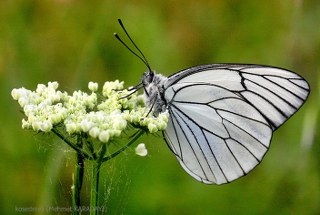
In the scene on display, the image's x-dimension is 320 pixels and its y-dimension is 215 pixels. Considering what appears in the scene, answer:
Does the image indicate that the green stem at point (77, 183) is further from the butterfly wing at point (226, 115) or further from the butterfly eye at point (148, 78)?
the butterfly wing at point (226, 115)

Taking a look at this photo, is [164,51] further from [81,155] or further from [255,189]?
[81,155]

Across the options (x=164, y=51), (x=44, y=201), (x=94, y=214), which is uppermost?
(x=164, y=51)

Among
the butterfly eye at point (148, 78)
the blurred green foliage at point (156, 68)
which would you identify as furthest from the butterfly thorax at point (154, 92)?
the blurred green foliage at point (156, 68)

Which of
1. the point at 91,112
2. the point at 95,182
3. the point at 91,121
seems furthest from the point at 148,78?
the point at 95,182

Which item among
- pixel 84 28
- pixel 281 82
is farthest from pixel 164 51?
pixel 281 82

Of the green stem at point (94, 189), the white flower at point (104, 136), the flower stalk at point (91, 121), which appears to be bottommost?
the green stem at point (94, 189)

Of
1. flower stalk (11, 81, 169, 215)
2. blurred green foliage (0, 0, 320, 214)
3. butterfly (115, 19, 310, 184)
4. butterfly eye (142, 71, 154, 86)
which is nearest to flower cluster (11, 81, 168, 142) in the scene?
flower stalk (11, 81, 169, 215)

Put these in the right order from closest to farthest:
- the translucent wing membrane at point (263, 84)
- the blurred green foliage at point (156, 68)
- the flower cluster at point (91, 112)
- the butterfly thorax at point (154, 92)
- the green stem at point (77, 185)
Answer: the green stem at point (77, 185)
the flower cluster at point (91, 112)
the butterfly thorax at point (154, 92)
the translucent wing membrane at point (263, 84)
the blurred green foliage at point (156, 68)
